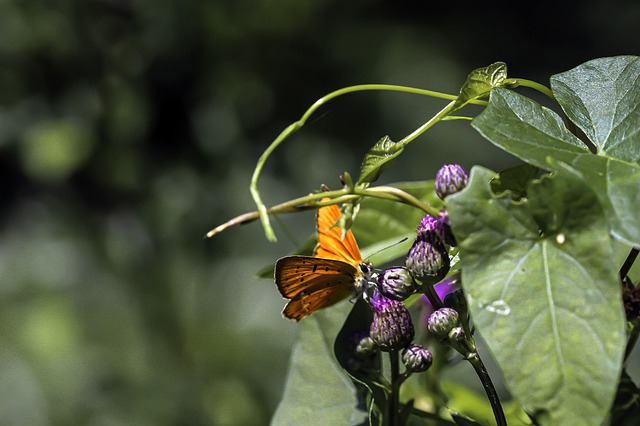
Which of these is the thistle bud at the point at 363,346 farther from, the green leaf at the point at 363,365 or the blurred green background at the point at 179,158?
the blurred green background at the point at 179,158

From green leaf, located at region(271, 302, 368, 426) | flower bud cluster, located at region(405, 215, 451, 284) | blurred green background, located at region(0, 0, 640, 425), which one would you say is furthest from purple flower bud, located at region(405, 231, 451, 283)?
blurred green background, located at region(0, 0, 640, 425)

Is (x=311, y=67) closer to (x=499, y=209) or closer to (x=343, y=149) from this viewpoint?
(x=343, y=149)

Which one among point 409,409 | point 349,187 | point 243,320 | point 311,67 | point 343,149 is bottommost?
point 243,320

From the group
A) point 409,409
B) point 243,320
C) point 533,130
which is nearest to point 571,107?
point 533,130

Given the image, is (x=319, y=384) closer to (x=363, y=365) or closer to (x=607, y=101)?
→ (x=363, y=365)

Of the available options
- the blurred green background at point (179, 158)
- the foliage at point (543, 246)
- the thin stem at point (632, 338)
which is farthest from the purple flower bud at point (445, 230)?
the blurred green background at point (179, 158)

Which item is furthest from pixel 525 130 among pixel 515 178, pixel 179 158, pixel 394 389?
pixel 179 158

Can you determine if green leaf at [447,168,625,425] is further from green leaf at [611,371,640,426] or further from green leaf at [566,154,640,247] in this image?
green leaf at [611,371,640,426]
